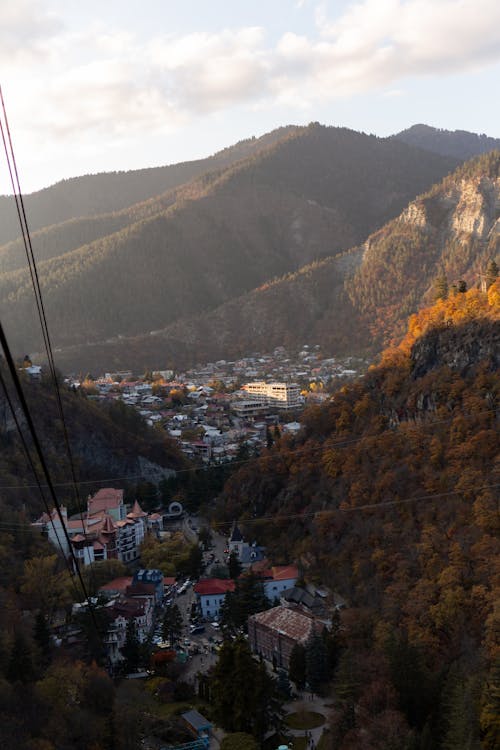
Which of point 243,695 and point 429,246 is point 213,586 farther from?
point 429,246

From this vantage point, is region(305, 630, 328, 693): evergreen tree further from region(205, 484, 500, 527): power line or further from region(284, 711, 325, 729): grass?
region(205, 484, 500, 527): power line

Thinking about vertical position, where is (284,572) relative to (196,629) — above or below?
above

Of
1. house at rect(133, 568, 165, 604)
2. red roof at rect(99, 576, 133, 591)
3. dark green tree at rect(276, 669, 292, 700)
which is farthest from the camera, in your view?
house at rect(133, 568, 165, 604)

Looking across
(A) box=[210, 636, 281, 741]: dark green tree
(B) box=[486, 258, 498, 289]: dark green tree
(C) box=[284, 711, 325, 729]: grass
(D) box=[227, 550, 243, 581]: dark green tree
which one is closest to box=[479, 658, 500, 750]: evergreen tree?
(C) box=[284, 711, 325, 729]: grass

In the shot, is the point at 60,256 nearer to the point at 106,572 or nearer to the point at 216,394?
the point at 216,394

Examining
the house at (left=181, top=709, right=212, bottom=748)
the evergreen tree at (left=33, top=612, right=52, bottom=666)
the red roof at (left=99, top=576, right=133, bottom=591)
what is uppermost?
the evergreen tree at (left=33, top=612, right=52, bottom=666)

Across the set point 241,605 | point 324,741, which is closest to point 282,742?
point 324,741

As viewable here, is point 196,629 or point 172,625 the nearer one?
point 172,625
